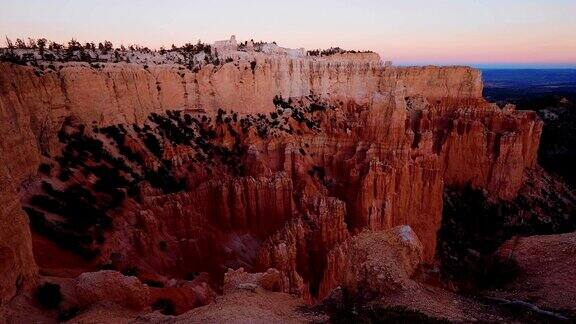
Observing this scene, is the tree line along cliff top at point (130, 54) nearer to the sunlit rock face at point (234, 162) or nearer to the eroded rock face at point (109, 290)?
the sunlit rock face at point (234, 162)

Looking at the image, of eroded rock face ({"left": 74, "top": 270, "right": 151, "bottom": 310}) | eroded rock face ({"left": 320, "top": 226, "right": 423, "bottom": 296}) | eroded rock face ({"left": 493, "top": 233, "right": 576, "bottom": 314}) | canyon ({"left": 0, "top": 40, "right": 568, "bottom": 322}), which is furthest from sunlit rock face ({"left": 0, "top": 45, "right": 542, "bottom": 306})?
eroded rock face ({"left": 493, "top": 233, "right": 576, "bottom": 314})

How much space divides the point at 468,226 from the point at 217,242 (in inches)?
911

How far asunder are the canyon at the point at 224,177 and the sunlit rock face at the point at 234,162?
0.09 m

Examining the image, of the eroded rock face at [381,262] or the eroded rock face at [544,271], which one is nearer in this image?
the eroded rock face at [544,271]

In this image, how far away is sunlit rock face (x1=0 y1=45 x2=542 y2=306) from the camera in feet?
46.8

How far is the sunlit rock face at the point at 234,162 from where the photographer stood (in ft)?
46.8

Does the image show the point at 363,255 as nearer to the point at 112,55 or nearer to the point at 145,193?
the point at 145,193

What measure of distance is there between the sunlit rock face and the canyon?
0.29 ft

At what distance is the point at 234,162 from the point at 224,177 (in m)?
2.33

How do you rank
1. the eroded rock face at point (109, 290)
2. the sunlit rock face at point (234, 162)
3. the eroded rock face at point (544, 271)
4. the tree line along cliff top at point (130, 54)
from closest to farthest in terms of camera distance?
the eroded rock face at point (544, 271) → the eroded rock face at point (109, 290) → the sunlit rock face at point (234, 162) → the tree line along cliff top at point (130, 54)

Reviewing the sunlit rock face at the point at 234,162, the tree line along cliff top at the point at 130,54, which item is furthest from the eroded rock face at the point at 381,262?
the tree line along cliff top at the point at 130,54

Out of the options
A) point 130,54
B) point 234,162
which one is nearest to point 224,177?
point 234,162

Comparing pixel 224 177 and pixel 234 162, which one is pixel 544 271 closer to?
pixel 224 177

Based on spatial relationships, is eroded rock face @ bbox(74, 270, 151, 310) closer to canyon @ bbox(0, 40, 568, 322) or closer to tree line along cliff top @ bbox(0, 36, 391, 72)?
canyon @ bbox(0, 40, 568, 322)
